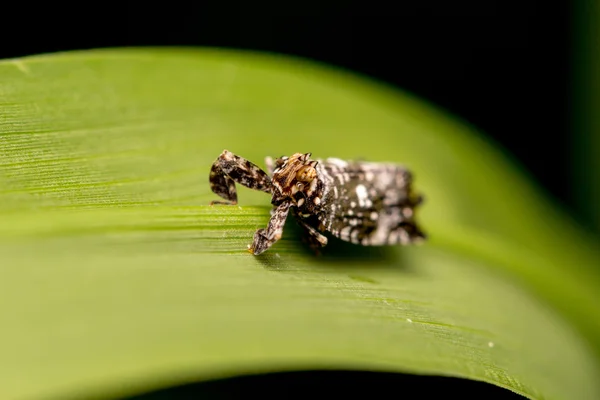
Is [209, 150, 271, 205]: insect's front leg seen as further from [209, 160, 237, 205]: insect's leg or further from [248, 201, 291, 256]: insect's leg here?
[248, 201, 291, 256]: insect's leg

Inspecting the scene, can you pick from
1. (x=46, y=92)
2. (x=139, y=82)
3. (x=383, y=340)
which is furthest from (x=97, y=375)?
(x=139, y=82)

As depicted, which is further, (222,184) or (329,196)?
(329,196)

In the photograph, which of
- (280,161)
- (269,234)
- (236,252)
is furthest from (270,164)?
(236,252)

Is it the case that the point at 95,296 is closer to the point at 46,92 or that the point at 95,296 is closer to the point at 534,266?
the point at 46,92

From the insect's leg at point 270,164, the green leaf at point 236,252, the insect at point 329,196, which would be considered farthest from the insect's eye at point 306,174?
the insect's leg at point 270,164

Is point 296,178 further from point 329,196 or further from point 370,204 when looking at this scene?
point 370,204

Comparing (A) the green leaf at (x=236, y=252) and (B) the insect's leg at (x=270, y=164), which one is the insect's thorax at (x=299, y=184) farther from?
(B) the insect's leg at (x=270, y=164)
